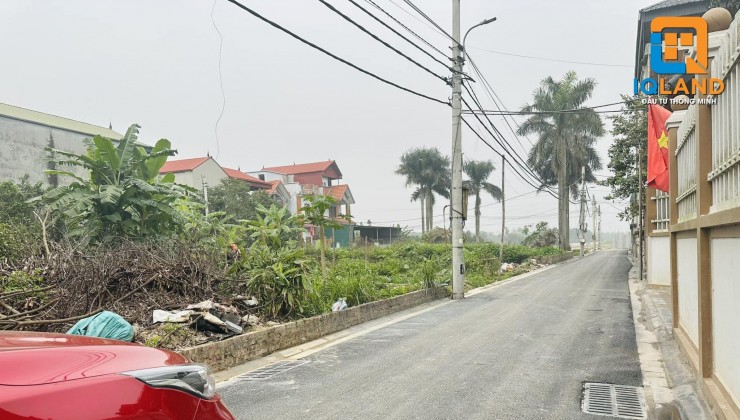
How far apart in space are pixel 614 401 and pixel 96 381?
550 centimetres

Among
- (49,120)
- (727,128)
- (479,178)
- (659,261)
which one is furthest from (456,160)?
(479,178)

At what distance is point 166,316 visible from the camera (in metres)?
7.90

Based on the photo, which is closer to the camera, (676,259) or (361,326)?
(676,259)

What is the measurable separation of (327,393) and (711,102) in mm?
5102

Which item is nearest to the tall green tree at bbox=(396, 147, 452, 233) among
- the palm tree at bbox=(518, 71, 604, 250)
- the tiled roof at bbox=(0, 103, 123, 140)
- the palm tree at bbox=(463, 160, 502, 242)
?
the palm tree at bbox=(463, 160, 502, 242)

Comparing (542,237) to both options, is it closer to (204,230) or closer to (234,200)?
(234,200)

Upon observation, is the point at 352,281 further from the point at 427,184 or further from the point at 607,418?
the point at 427,184

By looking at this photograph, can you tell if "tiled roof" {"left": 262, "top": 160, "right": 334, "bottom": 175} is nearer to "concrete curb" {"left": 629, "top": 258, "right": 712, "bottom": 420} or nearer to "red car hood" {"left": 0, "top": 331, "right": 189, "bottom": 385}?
"concrete curb" {"left": 629, "top": 258, "right": 712, "bottom": 420}

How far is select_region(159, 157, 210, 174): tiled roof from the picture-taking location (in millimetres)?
46931

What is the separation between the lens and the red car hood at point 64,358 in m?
2.10

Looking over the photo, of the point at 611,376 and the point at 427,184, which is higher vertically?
the point at 427,184

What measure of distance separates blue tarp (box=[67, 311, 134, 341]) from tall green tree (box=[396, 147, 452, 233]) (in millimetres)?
52143

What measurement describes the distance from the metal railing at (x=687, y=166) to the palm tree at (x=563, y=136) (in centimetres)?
3730

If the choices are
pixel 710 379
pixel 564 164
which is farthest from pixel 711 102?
pixel 564 164
